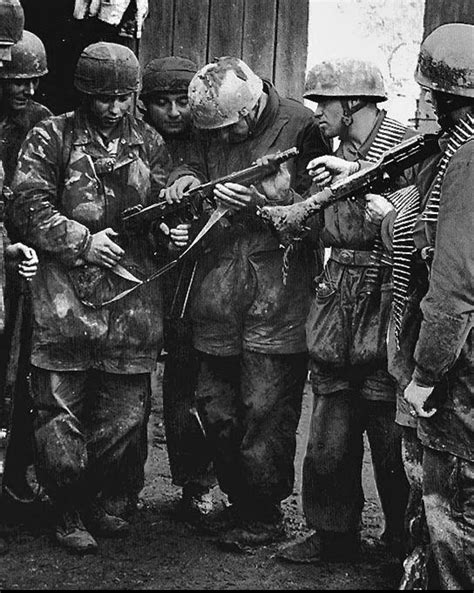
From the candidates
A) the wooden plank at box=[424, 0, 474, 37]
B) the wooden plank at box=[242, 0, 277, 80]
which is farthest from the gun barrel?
the wooden plank at box=[424, 0, 474, 37]

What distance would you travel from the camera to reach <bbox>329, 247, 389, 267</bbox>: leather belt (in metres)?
4.91

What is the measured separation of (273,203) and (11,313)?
132cm

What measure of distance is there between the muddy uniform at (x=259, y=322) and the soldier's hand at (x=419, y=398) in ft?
4.29

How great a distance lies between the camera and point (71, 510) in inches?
209

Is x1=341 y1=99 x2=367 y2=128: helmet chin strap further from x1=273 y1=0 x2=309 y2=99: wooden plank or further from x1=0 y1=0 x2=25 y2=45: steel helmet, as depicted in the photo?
x1=273 y1=0 x2=309 y2=99: wooden plank

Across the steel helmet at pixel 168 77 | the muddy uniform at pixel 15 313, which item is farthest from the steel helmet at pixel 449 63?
the muddy uniform at pixel 15 313

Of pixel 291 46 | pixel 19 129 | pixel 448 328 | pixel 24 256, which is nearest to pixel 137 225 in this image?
pixel 24 256

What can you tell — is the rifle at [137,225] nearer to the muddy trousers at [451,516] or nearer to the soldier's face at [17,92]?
the soldier's face at [17,92]

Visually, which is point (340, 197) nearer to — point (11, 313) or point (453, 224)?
point (453, 224)

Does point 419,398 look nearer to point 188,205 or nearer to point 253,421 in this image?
point 253,421

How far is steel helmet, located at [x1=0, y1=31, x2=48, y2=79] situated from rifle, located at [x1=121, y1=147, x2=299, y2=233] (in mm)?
860

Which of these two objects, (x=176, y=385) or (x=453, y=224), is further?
(x=176, y=385)

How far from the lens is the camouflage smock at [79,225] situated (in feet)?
16.9

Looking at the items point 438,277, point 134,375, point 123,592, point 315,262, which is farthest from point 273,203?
point 123,592
